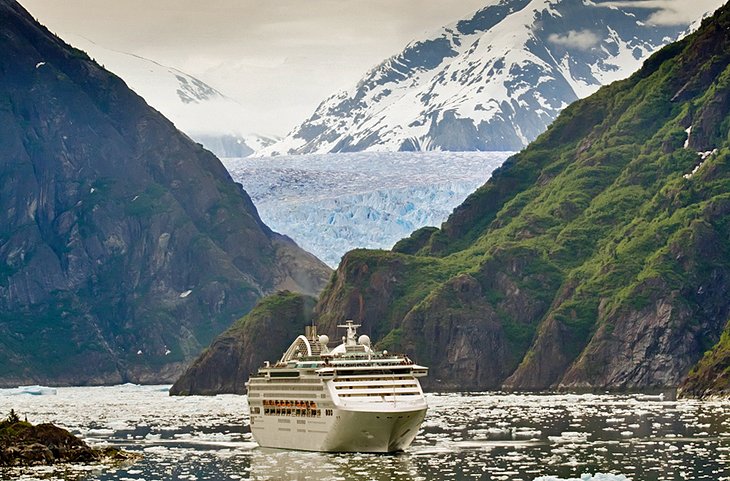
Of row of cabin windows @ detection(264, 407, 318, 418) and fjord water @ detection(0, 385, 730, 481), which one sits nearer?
fjord water @ detection(0, 385, 730, 481)

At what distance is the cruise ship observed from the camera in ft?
440

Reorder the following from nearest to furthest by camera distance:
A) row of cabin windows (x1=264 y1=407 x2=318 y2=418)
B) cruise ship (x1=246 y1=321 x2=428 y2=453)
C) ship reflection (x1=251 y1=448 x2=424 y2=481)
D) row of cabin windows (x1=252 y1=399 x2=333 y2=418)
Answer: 1. ship reflection (x1=251 y1=448 x2=424 y2=481)
2. cruise ship (x1=246 y1=321 x2=428 y2=453)
3. row of cabin windows (x1=252 y1=399 x2=333 y2=418)
4. row of cabin windows (x1=264 y1=407 x2=318 y2=418)

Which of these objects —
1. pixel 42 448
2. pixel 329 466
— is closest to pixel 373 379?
pixel 329 466

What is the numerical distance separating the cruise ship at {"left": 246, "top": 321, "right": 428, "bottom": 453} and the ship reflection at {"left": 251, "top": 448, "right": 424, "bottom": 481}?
1.27 m

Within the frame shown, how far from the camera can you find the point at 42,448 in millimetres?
131500

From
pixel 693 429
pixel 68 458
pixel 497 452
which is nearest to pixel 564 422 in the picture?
pixel 693 429

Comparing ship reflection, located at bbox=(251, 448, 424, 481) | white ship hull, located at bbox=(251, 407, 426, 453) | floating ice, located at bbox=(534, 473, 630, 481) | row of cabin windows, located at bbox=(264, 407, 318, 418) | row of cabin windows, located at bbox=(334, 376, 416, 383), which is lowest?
ship reflection, located at bbox=(251, 448, 424, 481)

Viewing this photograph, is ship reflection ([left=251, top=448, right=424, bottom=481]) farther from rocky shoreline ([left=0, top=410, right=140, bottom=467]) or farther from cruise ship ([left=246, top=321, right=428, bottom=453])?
rocky shoreline ([left=0, top=410, right=140, bottom=467])

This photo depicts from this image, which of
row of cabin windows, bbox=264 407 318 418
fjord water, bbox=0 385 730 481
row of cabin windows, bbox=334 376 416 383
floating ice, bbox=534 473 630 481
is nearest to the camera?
floating ice, bbox=534 473 630 481

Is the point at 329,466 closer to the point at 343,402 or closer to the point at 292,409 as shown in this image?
the point at 343,402

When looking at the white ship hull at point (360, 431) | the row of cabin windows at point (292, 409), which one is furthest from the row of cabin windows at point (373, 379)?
the white ship hull at point (360, 431)

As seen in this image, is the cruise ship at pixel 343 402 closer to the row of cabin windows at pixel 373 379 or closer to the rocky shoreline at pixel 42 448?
the row of cabin windows at pixel 373 379

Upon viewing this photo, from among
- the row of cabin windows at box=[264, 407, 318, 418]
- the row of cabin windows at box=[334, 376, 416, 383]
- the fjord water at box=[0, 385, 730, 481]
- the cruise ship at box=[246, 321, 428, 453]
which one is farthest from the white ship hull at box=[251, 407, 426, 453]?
the row of cabin windows at box=[334, 376, 416, 383]

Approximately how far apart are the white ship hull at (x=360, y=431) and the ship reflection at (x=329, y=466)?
0.76 meters
